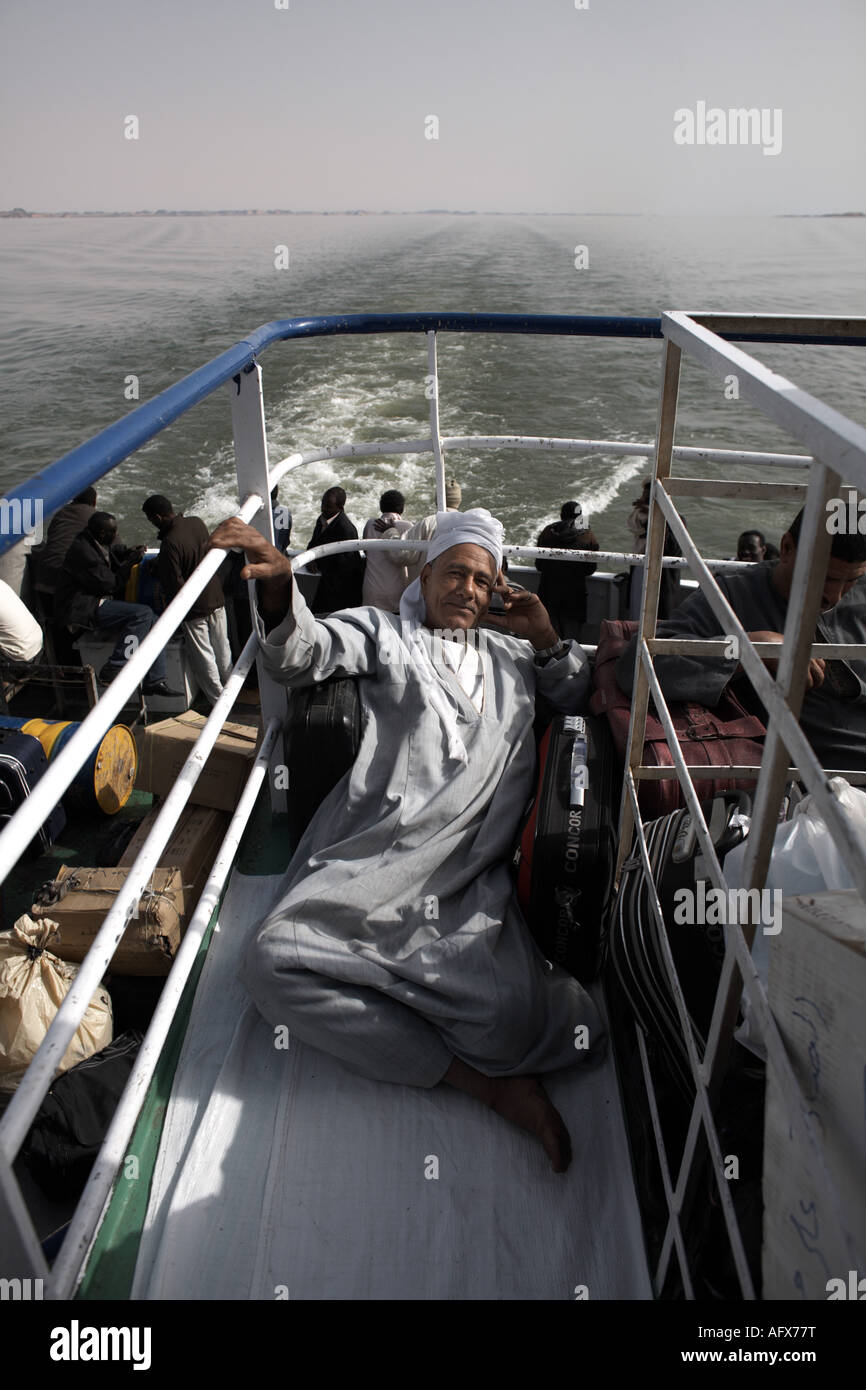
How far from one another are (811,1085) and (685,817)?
0.71 m

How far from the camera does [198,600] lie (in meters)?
4.59

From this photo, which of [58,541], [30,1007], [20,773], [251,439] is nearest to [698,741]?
[251,439]

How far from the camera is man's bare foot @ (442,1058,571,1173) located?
160 centimetres

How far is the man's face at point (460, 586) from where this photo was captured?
2.30 metres

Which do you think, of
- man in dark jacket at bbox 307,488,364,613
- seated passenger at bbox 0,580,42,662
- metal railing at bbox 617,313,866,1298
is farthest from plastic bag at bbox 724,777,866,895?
man in dark jacket at bbox 307,488,364,613

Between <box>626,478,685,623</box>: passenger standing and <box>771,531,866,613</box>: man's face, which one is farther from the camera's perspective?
<box>626,478,685,623</box>: passenger standing

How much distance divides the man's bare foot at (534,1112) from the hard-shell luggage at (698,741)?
612 mm

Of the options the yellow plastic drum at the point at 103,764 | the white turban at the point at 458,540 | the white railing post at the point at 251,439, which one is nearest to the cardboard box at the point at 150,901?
the yellow plastic drum at the point at 103,764

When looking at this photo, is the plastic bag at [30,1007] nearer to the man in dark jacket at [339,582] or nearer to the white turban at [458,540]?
the white turban at [458,540]

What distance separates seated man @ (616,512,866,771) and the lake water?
268 inches

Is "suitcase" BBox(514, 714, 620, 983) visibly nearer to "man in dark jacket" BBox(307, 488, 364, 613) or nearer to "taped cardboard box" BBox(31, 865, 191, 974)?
"taped cardboard box" BBox(31, 865, 191, 974)

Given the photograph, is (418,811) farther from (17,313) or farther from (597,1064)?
(17,313)

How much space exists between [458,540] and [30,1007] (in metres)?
1.54

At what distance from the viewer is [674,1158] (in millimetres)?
1521
